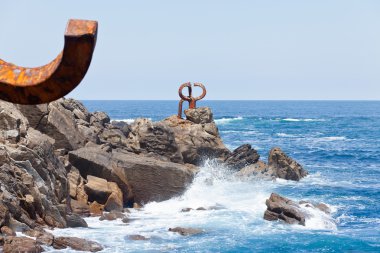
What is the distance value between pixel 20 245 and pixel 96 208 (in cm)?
687

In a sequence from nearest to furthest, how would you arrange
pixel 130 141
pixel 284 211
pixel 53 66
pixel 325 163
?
pixel 53 66 → pixel 284 211 → pixel 130 141 → pixel 325 163

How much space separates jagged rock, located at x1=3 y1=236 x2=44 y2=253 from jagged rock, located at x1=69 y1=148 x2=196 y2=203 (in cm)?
806

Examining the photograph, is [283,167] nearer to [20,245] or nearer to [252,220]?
[252,220]

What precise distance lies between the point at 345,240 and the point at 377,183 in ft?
48.3

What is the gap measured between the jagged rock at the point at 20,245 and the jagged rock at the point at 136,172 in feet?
26.4

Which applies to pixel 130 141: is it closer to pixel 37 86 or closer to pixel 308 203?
pixel 308 203

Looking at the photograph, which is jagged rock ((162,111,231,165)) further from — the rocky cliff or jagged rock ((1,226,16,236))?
jagged rock ((1,226,16,236))

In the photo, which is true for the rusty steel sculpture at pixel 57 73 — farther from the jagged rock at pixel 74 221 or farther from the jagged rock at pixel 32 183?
the jagged rock at pixel 74 221

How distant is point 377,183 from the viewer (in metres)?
32.5

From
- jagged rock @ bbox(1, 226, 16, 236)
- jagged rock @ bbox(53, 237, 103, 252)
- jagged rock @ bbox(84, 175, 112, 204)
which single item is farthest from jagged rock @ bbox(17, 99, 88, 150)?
jagged rock @ bbox(1, 226, 16, 236)

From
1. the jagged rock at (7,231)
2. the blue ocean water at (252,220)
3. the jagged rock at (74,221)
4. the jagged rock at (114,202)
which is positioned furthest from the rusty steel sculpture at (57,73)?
the jagged rock at (114,202)

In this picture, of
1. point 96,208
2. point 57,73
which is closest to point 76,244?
point 96,208

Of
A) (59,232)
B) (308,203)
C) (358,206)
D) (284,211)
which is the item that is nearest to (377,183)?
(358,206)

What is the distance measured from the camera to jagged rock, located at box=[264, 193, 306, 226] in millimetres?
20844
